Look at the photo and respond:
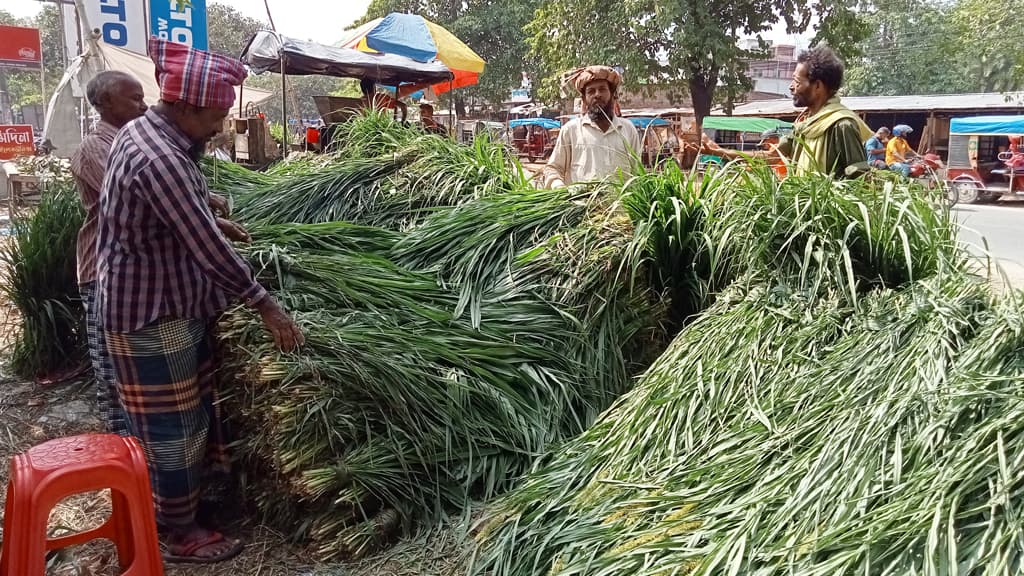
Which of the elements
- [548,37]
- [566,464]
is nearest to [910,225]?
[566,464]

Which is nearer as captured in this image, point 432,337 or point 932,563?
point 932,563

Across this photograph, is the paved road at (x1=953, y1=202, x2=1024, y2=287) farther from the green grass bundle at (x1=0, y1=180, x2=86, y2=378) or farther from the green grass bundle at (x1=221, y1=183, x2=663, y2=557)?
the green grass bundle at (x1=0, y1=180, x2=86, y2=378)

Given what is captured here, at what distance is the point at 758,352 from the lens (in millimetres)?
1779

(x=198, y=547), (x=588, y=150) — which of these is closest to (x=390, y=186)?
(x=588, y=150)

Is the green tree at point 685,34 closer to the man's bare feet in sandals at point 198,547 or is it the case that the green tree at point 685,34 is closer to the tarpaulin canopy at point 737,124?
the tarpaulin canopy at point 737,124

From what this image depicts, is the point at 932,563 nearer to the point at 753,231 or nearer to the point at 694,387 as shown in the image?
the point at 694,387

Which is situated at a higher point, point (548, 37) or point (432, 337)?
point (548, 37)

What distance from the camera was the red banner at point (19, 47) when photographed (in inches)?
631

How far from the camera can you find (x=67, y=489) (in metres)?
1.49

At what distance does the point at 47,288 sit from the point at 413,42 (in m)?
6.35

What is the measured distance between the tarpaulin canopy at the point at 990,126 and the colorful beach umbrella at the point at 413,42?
9327 mm

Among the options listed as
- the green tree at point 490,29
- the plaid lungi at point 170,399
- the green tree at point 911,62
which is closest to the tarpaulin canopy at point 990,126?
the green tree at point 490,29

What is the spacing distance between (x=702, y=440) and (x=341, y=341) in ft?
3.08

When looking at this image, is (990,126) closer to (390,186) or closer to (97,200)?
(390,186)
